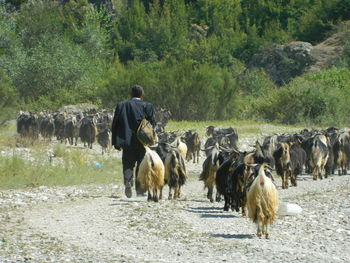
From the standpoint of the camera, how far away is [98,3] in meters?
110

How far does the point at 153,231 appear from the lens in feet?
34.9

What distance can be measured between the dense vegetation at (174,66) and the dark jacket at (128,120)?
21.5 meters

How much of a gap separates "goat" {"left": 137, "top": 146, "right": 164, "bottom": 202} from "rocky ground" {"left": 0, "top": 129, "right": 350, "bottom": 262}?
35 cm

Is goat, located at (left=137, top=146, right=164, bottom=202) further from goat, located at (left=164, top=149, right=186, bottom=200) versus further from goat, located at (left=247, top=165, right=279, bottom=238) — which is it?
Result: goat, located at (left=247, top=165, right=279, bottom=238)

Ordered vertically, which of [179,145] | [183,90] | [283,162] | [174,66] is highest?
[174,66]

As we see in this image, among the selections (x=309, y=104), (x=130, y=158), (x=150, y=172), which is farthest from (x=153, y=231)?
(x=309, y=104)

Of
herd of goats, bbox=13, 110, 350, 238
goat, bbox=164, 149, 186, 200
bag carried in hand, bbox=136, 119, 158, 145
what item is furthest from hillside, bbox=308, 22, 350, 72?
bag carried in hand, bbox=136, 119, 158, 145

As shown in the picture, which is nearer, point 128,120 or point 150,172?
point 150,172

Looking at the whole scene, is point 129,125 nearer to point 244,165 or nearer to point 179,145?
point 244,165

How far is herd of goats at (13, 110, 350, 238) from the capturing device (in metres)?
9.82

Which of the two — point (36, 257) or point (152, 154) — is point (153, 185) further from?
point (36, 257)

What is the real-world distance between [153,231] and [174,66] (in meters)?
40.5

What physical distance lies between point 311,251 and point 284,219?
2.56 metres

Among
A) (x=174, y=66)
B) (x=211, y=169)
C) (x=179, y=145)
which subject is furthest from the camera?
(x=174, y=66)
